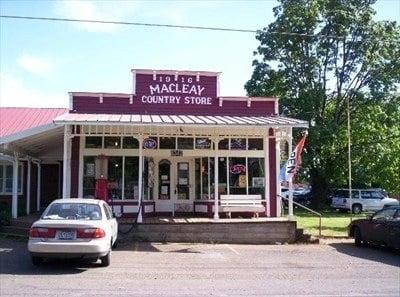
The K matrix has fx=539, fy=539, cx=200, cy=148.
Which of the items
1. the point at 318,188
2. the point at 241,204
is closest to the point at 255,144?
the point at 241,204

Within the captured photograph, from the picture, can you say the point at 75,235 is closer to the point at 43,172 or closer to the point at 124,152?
the point at 124,152

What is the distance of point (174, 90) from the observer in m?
21.8

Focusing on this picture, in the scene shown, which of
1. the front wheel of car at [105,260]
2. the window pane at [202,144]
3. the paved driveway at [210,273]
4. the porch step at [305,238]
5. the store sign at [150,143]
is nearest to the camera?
the paved driveway at [210,273]

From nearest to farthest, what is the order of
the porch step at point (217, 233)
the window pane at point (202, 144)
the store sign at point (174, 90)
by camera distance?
the porch step at point (217, 233) < the window pane at point (202, 144) < the store sign at point (174, 90)

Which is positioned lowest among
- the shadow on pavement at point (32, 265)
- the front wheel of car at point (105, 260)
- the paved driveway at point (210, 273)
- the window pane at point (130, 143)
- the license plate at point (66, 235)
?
the paved driveway at point (210, 273)

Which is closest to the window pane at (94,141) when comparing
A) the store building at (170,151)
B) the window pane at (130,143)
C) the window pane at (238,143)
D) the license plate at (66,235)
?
the store building at (170,151)

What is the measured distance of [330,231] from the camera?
2178 cm

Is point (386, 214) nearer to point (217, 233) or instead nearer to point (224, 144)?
point (217, 233)

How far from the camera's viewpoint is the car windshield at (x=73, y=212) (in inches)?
489

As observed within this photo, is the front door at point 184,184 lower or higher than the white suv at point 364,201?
higher

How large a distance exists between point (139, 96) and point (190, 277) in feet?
37.2

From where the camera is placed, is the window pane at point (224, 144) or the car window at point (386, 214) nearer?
the car window at point (386, 214)

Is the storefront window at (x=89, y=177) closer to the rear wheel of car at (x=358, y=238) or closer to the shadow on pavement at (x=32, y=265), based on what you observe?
the shadow on pavement at (x=32, y=265)

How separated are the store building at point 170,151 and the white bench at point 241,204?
309mm
